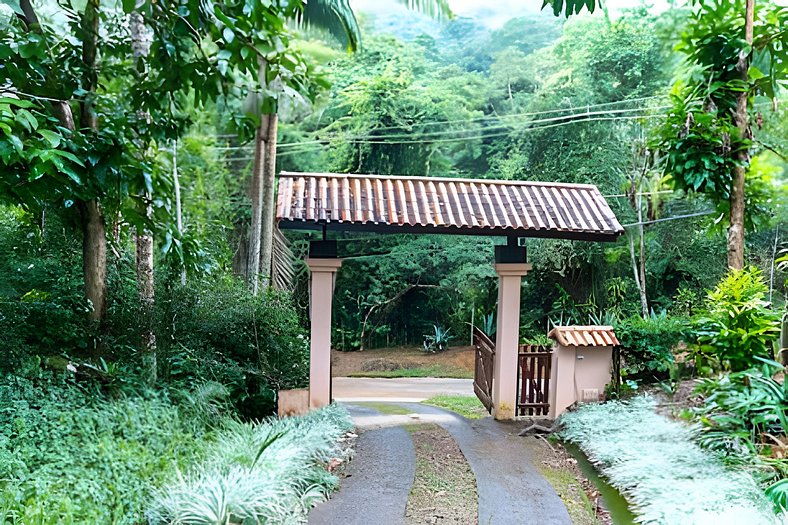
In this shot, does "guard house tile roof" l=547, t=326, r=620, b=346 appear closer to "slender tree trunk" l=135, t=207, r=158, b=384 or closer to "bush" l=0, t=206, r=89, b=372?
"slender tree trunk" l=135, t=207, r=158, b=384

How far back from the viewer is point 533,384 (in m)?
7.41

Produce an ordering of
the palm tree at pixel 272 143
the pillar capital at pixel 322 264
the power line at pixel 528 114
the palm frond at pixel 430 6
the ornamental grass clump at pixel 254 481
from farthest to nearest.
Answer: the power line at pixel 528 114, the palm frond at pixel 430 6, the palm tree at pixel 272 143, the pillar capital at pixel 322 264, the ornamental grass clump at pixel 254 481

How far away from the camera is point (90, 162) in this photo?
4555 millimetres

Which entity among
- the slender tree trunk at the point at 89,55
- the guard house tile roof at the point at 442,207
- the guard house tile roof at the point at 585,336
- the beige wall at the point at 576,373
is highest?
the slender tree trunk at the point at 89,55

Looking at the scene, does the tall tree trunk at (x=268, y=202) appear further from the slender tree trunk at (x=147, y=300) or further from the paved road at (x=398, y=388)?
the slender tree trunk at (x=147, y=300)

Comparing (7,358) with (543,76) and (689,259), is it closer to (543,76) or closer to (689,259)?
(689,259)

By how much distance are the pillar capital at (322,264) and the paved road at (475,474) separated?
5.99ft

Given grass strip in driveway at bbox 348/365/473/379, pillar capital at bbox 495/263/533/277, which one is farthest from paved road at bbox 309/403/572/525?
grass strip in driveway at bbox 348/365/473/379

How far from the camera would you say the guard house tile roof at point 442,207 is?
652 centimetres

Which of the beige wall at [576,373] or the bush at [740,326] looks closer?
the bush at [740,326]

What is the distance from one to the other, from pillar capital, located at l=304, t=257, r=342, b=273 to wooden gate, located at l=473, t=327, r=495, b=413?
232 centimetres

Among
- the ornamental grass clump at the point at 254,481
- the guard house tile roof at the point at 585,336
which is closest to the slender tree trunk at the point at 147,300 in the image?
the ornamental grass clump at the point at 254,481

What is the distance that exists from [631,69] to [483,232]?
10729mm

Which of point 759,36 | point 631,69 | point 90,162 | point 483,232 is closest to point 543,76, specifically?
point 631,69
